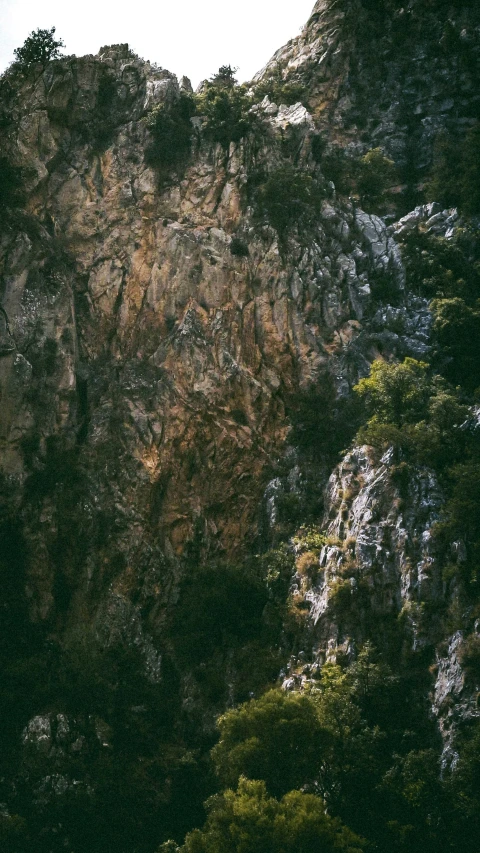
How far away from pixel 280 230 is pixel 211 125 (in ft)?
31.3

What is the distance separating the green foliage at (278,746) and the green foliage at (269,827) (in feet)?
5.12

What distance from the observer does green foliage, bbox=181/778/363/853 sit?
29.9 meters

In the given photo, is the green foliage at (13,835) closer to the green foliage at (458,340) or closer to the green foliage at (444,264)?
the green foliage at (458,340)

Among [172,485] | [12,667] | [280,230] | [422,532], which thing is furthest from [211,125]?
[12,667]

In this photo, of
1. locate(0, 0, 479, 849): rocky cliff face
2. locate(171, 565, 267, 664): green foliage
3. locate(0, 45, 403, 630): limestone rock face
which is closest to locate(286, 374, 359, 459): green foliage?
locate(0, 0, 479, 849): rocky cliff face

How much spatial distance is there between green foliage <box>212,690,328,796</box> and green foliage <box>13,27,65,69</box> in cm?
4526

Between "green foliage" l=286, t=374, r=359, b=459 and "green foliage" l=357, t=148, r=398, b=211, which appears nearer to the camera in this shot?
"green foliage" l=286, t=374, r=359, b=459

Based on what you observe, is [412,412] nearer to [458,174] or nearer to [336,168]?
[336,168]

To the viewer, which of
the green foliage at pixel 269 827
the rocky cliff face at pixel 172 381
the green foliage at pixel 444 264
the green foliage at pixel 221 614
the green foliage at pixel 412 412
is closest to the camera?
the green foliage at pixel 269 827

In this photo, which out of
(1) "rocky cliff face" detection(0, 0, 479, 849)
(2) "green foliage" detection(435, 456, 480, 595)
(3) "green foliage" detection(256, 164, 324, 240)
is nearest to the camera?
(2) "green foliage" detection(435, 456, 480, 595)

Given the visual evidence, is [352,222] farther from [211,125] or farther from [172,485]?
[172,485]

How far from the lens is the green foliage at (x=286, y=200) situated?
55.2 meters

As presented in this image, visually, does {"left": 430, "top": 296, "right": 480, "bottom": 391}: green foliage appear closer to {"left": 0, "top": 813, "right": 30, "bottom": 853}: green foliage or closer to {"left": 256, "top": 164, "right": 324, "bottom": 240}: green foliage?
{"left": 256, "top": 164, "right": 324, "bottom": 240}: green foliage

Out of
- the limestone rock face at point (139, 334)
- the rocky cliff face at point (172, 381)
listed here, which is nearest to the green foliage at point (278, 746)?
the rocky cliff face at point (172, 381)
